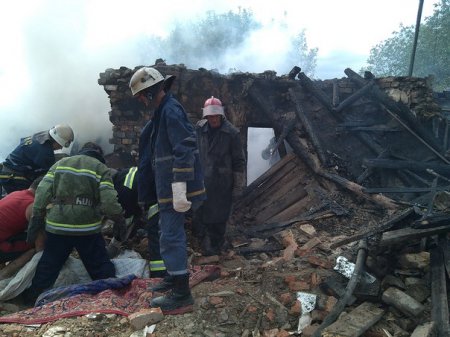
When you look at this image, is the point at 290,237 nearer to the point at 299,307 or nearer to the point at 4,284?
the point at 299,307

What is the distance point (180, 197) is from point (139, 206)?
5.37ft

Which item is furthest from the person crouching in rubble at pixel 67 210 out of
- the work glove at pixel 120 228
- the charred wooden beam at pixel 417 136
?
the charred wooden beam at pixel 417 136

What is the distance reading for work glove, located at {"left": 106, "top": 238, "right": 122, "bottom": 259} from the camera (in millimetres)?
4289

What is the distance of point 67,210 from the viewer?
11.3ft

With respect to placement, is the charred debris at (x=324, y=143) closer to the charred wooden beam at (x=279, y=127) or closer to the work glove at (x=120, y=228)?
the charred wooden beam at (x=279, y=127)

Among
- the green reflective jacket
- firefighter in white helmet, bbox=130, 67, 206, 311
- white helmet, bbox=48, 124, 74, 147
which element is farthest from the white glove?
white helmet, bbox=48, 124, 74, 147

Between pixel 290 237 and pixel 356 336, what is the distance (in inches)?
105

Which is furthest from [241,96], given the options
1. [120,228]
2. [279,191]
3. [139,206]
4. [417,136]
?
[417,136]

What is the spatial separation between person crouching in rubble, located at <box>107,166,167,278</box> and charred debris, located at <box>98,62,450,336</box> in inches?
63.4

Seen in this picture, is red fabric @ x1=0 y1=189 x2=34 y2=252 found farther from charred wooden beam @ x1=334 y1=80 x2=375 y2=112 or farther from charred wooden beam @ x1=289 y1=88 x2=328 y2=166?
charred wooden beam @ x1=334 y1=80 x2=375 y2=112

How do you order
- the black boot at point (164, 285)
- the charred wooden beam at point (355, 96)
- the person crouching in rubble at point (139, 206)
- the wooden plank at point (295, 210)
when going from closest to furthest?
the black boot at point (164, 285) < the person crouching in rubble at point (139, 206) < the wooden plank at point (295, 210) < the charred wooden beam at point (355, 96)

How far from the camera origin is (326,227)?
211 inches

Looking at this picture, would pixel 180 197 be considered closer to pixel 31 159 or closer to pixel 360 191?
pixel 31 159

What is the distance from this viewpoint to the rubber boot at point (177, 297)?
112 inches
